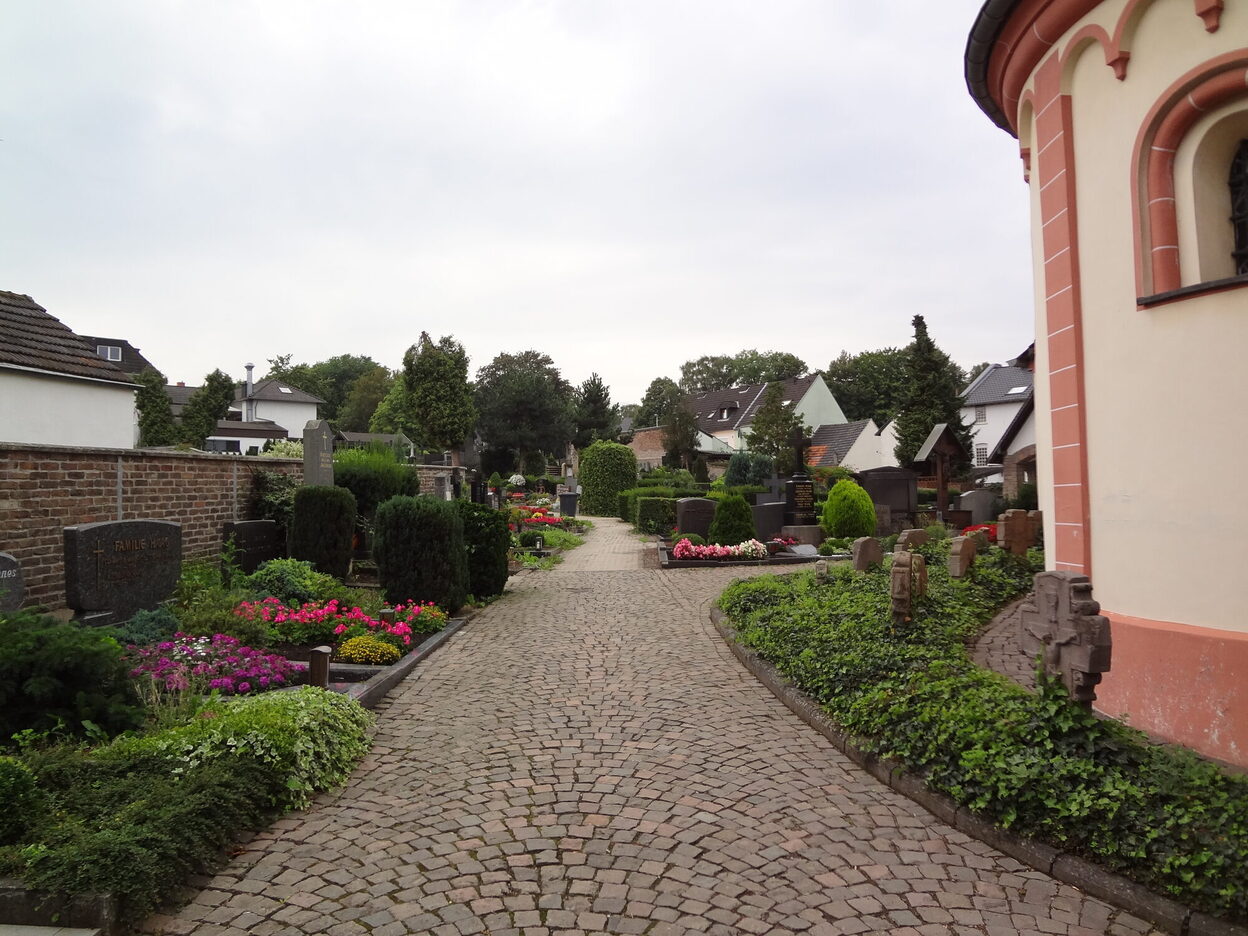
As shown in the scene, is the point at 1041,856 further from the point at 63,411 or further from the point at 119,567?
the point at 63,411

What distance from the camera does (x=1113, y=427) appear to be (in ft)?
16.6

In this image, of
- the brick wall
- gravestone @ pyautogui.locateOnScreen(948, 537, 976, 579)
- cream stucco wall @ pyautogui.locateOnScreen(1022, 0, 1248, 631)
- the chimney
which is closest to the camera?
cream stucco wall @ pyautogui.locateOnScreen(1022, 0, 1248, 631)

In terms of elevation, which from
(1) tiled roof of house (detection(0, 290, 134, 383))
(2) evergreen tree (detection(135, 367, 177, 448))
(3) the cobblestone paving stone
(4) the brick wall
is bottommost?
(3) the cobblestone paving stone

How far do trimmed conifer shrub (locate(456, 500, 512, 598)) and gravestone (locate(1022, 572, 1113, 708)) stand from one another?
8.32 m

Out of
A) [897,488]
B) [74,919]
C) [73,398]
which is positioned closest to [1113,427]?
[74,919]

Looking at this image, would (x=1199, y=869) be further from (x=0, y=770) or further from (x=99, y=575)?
(x=99, y=575)

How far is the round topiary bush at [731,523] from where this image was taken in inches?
674

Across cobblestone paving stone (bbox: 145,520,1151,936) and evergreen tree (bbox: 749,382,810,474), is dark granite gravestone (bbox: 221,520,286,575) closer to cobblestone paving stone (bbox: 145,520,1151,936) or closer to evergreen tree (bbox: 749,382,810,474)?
cobblestone paving stone (bbox: 145,520,1151,936)

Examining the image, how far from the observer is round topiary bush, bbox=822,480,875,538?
18.2 meters

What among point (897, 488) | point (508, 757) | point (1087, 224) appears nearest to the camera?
point (508, 757)

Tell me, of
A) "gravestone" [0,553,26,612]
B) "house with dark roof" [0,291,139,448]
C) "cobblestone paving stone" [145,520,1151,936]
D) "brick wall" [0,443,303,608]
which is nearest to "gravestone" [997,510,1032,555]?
"cobblestone paving stone" [145,520,1151,936]

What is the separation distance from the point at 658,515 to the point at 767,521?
5.50m

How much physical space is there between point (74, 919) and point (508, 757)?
2.41 metres

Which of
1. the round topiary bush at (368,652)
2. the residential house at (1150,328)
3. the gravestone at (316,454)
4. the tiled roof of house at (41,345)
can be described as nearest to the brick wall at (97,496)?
Answer: the gravestone at (316,454)
